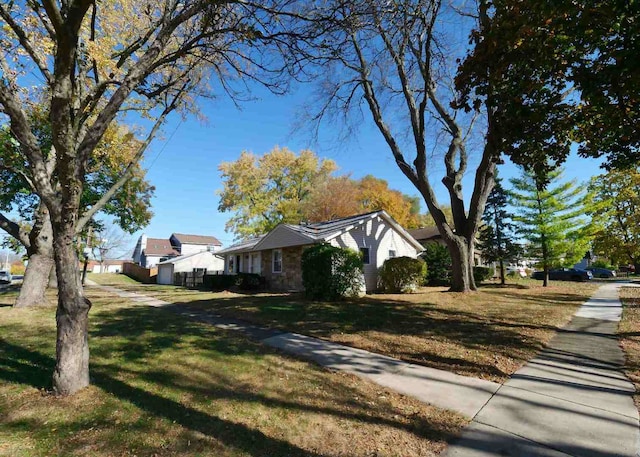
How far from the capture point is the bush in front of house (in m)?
12.9

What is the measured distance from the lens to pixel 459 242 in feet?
47.5

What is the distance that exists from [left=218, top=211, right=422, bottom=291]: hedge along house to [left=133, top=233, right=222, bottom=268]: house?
3704cm

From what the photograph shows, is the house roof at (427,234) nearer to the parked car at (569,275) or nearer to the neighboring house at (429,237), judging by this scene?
the neighboring house at (429,237)

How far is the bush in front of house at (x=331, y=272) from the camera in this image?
42.4 feet

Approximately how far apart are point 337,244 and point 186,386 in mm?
12330

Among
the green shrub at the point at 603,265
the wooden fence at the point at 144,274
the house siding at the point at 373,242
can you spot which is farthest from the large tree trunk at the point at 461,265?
the wooden fence at the point at 144,274

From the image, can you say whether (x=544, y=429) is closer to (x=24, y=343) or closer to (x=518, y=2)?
(x=518, y=2)

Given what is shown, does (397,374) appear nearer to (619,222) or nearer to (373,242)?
(373,242)

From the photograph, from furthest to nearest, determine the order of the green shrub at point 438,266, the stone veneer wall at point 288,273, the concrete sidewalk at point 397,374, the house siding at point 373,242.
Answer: the green shrub at point 438,266 < the stone veneer wall at point 288,273 < the house siding at point 373,242 < the concrete sidewalk at point 397,374

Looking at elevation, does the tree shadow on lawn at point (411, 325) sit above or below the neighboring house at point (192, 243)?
below

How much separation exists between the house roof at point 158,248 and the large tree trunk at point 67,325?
184 ft

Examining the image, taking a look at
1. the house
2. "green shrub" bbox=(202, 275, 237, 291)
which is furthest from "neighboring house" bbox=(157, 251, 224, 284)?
the house

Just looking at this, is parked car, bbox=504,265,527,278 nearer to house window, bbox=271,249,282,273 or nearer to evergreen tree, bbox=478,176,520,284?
evergreen tree, bbox=478,176,520,284

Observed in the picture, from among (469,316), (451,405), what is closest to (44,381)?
(451,405)
